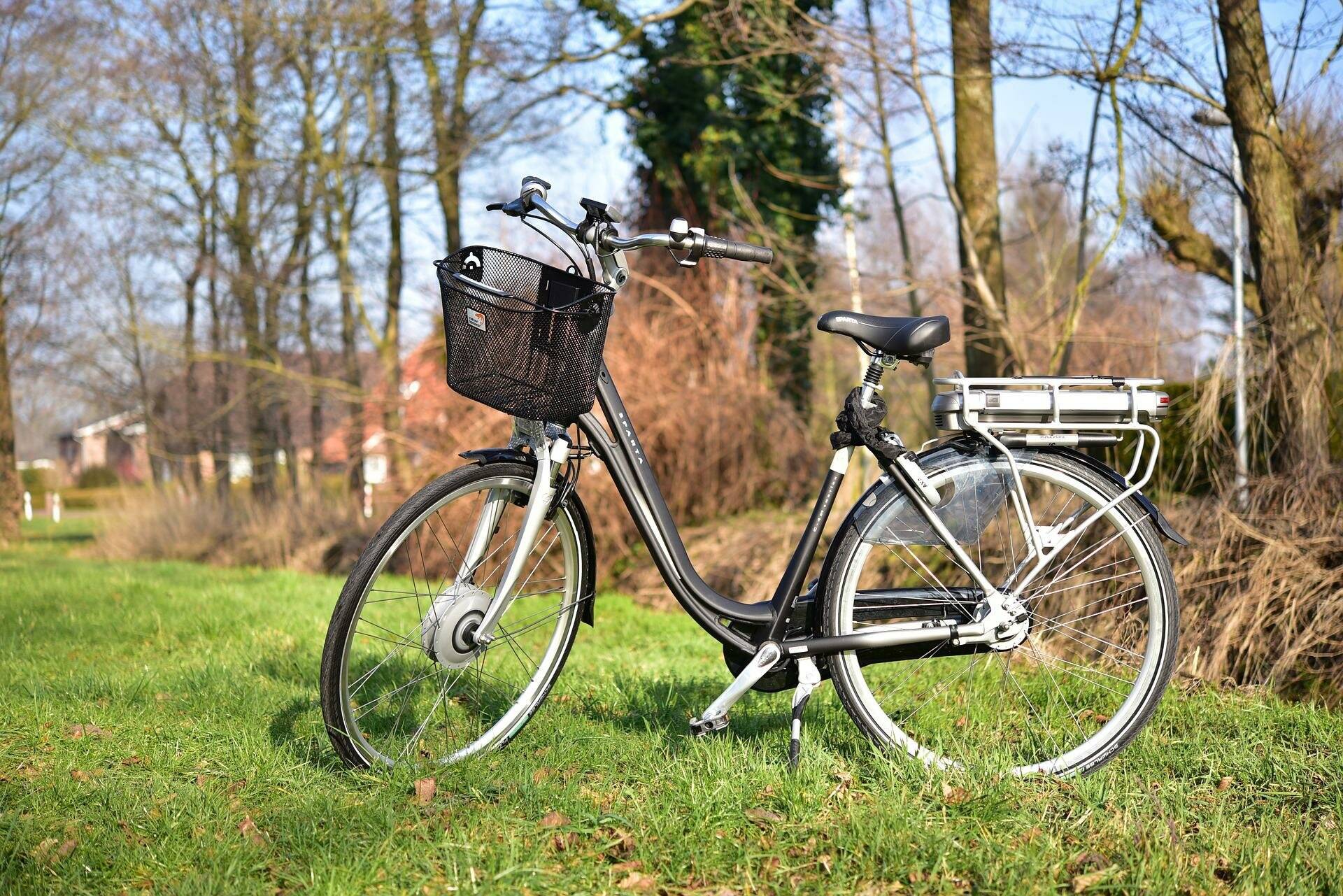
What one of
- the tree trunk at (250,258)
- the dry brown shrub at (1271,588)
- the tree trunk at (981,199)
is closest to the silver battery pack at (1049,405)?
the dry brown shrub at (1271,588)

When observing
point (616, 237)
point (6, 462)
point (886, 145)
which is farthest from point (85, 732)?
point (6, 462)

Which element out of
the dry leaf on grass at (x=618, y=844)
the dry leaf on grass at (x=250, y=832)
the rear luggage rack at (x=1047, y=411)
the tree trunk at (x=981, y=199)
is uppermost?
the tree trunk at (x=981, y=199)

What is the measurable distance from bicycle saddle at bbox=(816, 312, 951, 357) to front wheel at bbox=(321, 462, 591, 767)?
864 mm

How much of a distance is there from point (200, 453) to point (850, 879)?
1437 centimetres

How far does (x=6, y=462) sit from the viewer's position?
562 inches

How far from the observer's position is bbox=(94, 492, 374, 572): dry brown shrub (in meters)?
9.90

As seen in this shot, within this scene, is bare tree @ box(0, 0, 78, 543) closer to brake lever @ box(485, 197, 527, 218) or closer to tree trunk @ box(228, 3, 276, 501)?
tree trunk @ box(228, 3, 276, 501)

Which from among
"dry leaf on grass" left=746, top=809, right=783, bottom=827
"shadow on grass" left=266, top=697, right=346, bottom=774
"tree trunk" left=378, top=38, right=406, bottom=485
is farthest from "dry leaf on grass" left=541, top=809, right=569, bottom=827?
"tree trunk" left=378, top=38, right=406, bottom=485

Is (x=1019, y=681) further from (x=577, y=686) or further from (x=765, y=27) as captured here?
(x=765, y=27)

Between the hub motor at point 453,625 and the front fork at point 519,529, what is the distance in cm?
2

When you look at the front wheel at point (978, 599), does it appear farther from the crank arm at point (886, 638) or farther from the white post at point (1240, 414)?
the white post at point (1240, 414)

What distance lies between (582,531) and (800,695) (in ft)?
2.41

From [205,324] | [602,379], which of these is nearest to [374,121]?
[205,324]

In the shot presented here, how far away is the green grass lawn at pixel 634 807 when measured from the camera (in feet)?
7.18
